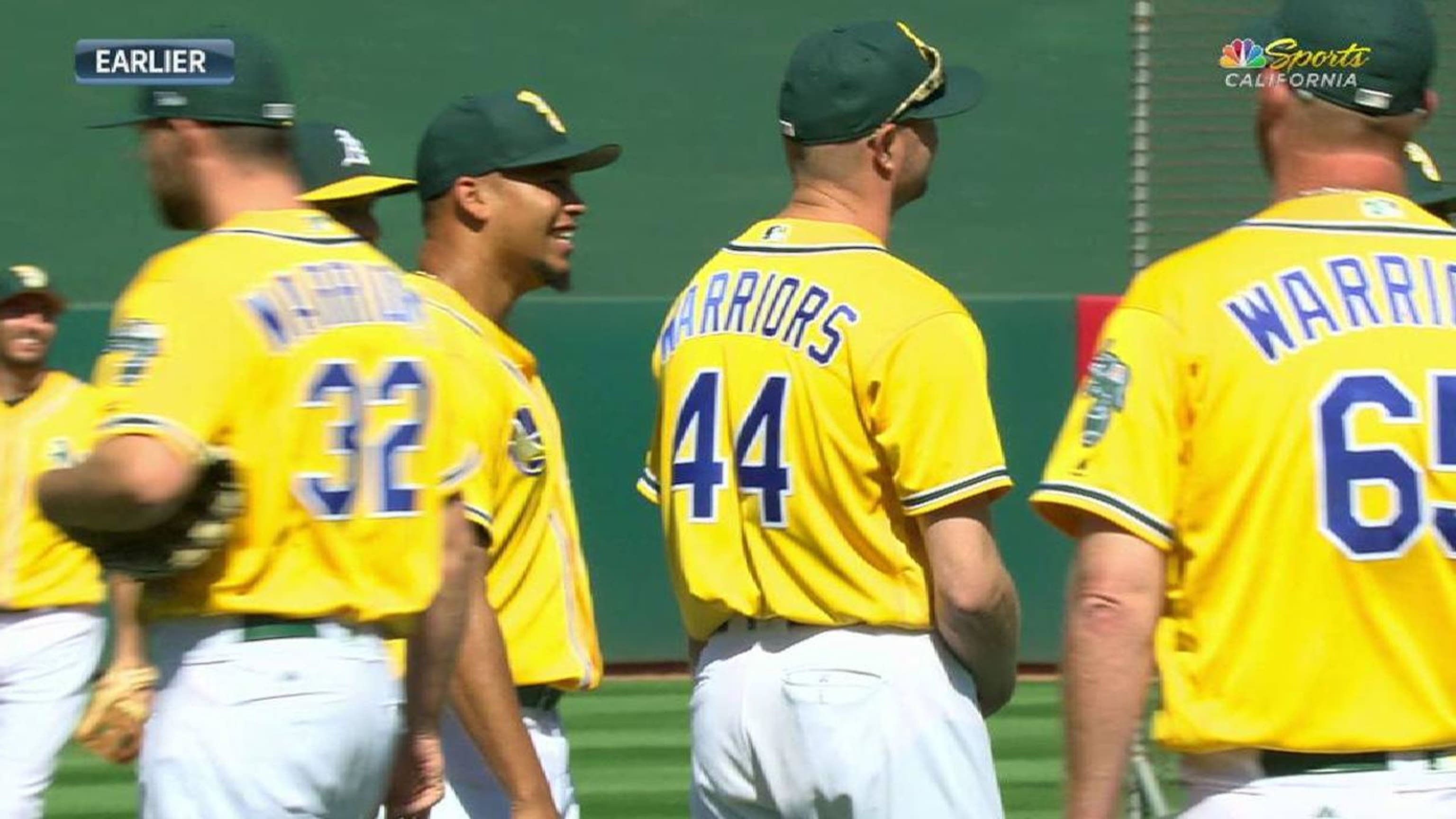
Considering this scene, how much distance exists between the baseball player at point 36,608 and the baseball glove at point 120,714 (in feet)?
9.62

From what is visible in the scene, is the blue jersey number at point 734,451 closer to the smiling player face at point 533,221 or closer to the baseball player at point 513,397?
the baseball player at point 513,397

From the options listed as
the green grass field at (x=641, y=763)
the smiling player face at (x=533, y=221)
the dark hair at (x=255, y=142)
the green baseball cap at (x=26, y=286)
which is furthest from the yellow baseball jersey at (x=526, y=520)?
the green baseball cap at (x=26, y=286)

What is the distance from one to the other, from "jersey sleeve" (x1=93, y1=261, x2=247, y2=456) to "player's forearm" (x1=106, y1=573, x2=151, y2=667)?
301 millimetres

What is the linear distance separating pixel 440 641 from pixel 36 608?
3.70 metres

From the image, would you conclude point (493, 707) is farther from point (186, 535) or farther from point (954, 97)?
point (954, 97)

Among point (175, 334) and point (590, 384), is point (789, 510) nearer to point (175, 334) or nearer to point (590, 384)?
point (175, 334)

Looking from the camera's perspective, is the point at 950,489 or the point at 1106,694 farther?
the point at 950,489

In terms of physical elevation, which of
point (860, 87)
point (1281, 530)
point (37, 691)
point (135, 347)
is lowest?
→ point (37, 691)

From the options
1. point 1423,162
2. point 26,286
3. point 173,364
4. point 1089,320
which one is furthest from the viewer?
point 1089,320

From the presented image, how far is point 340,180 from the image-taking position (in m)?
4.48

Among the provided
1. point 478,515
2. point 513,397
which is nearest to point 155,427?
point 478,515

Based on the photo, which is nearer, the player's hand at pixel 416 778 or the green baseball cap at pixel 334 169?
the player's hand at pixel 416 778

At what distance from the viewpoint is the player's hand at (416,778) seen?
3740 millimetres

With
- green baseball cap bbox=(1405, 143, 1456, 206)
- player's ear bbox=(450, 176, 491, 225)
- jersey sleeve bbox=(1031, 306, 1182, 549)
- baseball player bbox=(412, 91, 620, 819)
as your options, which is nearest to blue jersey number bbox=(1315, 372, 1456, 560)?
jersey sleeve bbox=(1031, 306, 1182, 549)
